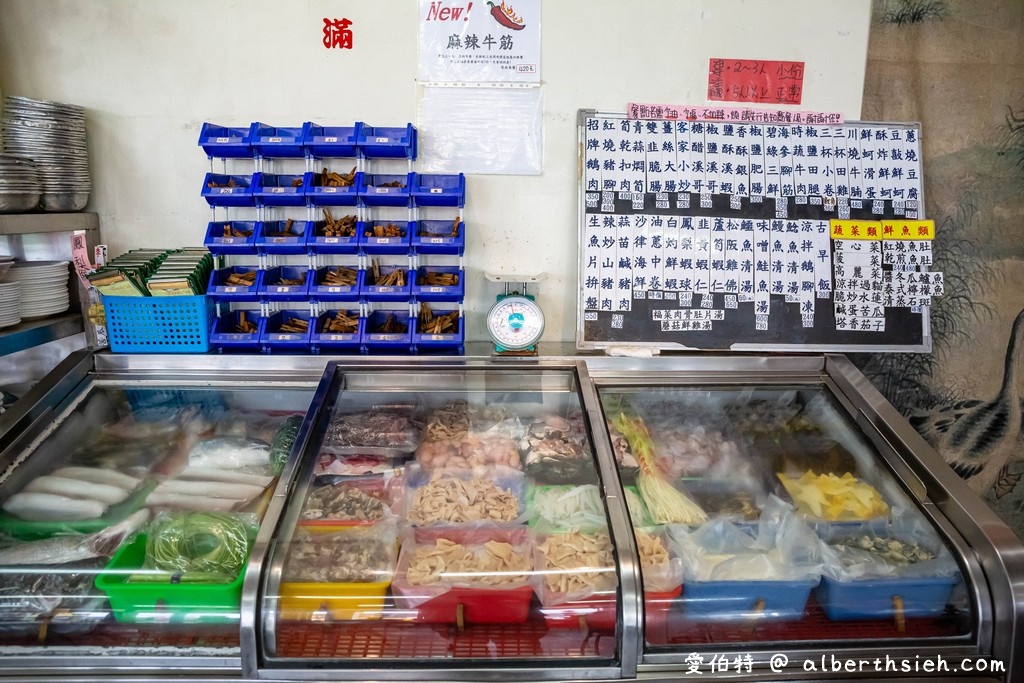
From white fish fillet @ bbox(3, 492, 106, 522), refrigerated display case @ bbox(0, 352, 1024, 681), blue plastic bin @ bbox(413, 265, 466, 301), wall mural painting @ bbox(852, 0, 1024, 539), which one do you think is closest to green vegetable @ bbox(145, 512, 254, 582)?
refrigerated display case @ bbox(0, 352, 1024, 681)

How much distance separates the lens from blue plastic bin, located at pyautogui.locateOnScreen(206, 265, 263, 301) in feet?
8.52

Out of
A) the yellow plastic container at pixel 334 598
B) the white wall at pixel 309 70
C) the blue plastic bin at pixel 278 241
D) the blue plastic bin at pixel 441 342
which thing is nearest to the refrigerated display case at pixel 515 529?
the yellow plastic container at pixel 334 598

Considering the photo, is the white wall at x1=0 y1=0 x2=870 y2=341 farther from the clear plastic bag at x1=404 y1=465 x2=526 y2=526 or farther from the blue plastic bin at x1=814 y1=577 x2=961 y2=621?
the blue plastic bin at x1=814 y1=577 x2=961 y2=621

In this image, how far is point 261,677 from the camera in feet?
5.61

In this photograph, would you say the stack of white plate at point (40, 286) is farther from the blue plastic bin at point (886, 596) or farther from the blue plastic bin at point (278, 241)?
the blue plastic bin at point (886, 596)

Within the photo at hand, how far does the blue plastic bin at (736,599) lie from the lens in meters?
1.82

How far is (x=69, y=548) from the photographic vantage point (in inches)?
73.8

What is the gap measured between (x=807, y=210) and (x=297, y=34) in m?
2.43

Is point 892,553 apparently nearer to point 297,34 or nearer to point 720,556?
point 720,556

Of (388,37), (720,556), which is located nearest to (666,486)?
(720,556)

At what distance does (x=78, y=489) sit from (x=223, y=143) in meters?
1.42

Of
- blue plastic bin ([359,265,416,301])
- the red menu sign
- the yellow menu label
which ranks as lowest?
blue plastic bin ([359,265,416,301])

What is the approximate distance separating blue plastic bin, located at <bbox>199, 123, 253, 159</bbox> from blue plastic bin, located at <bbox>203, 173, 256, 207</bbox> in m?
0.10

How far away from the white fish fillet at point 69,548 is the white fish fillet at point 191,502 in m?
0.13
